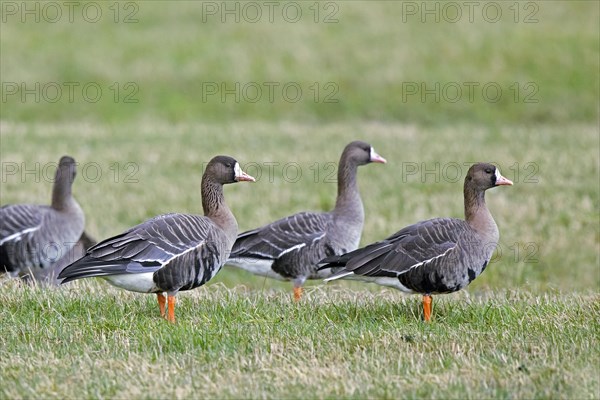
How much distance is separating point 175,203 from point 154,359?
30.3 feet

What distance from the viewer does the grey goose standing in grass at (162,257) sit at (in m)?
7.82

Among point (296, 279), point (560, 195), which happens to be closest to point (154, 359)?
point (296, 279)

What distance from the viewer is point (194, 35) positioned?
3147cm

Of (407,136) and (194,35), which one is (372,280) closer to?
(407,136)

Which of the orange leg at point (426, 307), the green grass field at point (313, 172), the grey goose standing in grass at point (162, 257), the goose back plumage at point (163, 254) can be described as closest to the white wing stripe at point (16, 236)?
the green grass field at point (313, 172)

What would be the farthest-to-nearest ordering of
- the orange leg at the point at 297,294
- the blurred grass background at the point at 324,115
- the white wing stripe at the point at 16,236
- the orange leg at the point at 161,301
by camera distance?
1. the blurred grass background at the point at 324,115
2. the white wing stripe at the point at 16,236
3. the orange leg at the point at 297,294
4. the orange leg at the point at 161,301

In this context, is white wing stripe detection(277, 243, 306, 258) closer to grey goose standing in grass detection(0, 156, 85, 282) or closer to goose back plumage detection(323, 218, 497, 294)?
goose back plumage detection(323, 218, 497, 294)

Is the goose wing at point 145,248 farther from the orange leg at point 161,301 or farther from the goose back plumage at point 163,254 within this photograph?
the orange leg at point 161,301

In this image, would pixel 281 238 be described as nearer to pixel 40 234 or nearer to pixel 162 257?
pixel 162 257

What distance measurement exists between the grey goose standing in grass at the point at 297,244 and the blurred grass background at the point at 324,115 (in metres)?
3.04

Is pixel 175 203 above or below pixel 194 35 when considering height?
below

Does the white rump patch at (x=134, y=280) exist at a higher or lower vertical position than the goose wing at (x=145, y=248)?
lower

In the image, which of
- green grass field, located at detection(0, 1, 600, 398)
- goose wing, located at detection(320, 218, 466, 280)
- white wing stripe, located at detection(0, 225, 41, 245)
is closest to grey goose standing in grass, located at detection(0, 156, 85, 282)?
white wing stripe, located at detection(0, 225, 41, 245)

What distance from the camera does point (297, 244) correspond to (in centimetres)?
1005
